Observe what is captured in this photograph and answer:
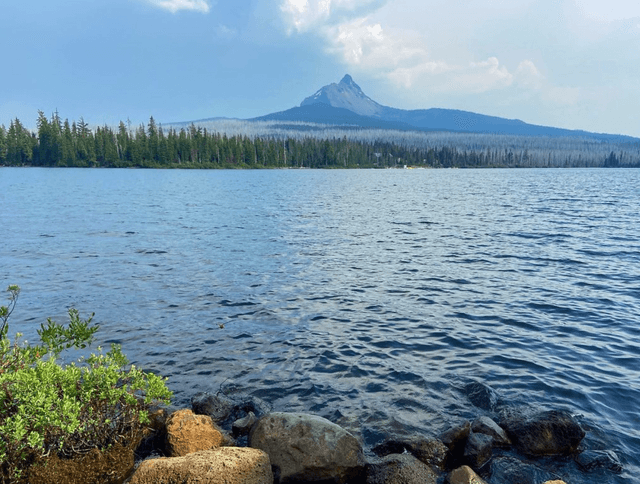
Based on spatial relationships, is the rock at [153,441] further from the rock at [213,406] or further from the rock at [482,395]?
the rock at [482,395]

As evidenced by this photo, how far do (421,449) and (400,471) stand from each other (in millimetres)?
1198

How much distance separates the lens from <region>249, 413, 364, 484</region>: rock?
8273 mm

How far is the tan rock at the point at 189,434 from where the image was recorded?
8703 mm

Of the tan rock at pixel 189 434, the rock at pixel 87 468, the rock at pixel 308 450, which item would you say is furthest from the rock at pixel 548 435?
the rock at pixel 87 468

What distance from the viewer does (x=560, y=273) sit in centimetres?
2427

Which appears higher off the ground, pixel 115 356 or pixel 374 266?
pixel 115 356

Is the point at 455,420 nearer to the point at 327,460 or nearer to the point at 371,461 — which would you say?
the point at 371,461

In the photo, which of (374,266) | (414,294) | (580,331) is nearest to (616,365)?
(580,331)

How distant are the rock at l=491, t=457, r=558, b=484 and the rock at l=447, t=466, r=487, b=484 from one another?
31.3 inches

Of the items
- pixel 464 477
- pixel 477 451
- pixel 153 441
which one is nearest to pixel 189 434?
pixel 153 441

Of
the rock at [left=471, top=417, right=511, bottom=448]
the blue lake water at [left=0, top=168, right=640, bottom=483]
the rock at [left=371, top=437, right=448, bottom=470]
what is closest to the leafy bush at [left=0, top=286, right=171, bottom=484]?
the blue lake water at [left=0, top=168, right=640, bottom=483]

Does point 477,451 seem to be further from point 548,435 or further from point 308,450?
point 308,450

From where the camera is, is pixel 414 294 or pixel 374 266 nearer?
pixel 414 294

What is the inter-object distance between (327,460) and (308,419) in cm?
105
